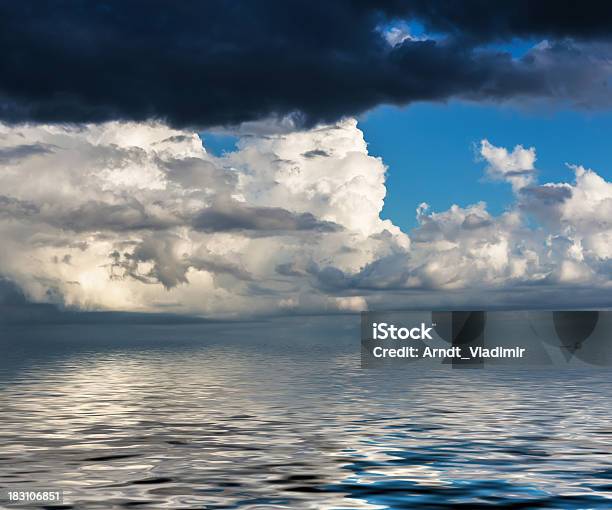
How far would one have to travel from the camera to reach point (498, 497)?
2828 centimetres

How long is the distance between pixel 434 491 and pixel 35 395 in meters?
51.8

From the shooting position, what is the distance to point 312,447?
1564 inches

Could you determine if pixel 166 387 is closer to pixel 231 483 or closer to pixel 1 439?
pixel 1 439

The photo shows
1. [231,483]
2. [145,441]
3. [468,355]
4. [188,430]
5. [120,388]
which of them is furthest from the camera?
[468,355]

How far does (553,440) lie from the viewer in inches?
1665

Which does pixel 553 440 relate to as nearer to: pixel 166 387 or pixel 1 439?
pixel 1 439

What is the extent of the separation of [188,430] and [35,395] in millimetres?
31279

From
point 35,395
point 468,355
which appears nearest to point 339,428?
point 35,395

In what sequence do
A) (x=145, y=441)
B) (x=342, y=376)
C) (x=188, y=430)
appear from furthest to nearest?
(x=342, y=376) → (x=188, y=430) → (x=145, y=441)

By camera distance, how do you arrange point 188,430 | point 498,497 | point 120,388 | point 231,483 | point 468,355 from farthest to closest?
point 468,355
point 120,388
point 188,430
point 231,483
point 498,497

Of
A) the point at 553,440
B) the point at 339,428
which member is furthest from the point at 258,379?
the point at 553,440

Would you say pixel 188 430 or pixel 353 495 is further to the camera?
pixel 188 430

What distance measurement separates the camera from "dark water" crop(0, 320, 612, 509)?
28625 mm

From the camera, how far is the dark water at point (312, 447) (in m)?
28.6
